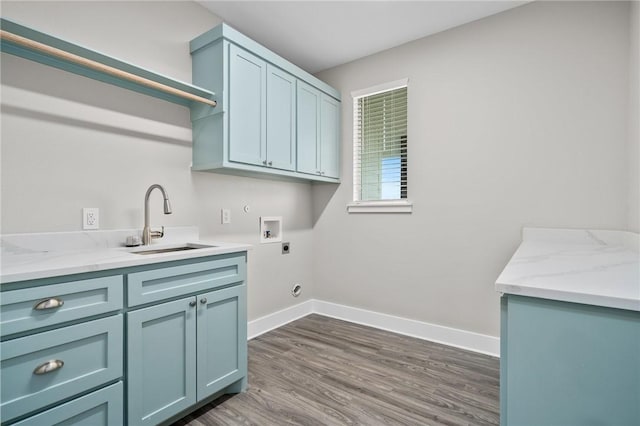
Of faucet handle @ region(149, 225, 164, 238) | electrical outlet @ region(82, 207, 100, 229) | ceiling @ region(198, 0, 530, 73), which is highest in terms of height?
ceiling @ region(198, 0, 530, 73)

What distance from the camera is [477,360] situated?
2336 mm

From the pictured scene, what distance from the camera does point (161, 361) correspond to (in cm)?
150

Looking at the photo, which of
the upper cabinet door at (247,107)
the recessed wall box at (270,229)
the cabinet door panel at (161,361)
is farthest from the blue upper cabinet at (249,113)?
the cabinet door panel at (161,361)

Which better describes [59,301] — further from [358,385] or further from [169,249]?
[358,385]

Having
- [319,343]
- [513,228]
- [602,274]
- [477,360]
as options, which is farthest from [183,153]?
[477,360]

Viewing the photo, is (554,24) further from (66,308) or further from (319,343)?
(66,308)

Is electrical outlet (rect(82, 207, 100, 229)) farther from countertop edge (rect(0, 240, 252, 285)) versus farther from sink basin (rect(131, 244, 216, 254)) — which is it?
countertop edge (rect(0, 240, 252, 285))

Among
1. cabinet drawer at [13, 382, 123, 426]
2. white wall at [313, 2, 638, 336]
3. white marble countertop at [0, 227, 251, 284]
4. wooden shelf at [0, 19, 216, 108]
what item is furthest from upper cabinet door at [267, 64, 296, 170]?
cabinet drawer at [13, 382, 123, 426]

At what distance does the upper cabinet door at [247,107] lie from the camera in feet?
7.01

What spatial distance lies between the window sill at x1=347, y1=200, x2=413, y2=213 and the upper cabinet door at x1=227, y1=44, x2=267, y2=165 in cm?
113

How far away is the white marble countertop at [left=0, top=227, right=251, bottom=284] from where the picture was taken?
116cm

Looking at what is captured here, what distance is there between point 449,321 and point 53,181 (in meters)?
2.86

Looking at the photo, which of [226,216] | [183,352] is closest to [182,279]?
[183,352]

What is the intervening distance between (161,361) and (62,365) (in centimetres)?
40
